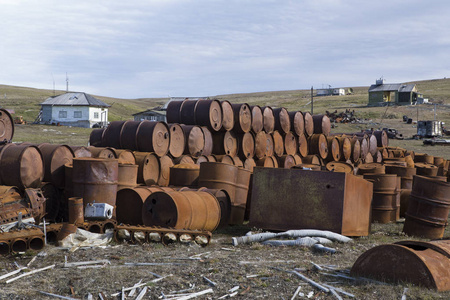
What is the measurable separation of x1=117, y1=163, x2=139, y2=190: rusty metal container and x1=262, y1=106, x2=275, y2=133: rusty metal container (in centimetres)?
553

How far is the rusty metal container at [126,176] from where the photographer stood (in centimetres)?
906

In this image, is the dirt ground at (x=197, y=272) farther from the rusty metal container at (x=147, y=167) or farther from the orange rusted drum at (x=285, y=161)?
the orange rusted drum at (x=285, y=161)

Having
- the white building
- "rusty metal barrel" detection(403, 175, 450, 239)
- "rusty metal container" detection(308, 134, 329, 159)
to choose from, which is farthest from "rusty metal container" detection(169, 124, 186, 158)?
the white building

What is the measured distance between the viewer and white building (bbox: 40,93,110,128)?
152 feet

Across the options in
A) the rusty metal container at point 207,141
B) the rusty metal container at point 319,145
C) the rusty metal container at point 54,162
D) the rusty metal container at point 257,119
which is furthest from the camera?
the rusty metal container at point 319,145

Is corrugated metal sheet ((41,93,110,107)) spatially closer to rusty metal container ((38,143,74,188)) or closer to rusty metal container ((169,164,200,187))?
rusty metal container ((169,164,200,187))

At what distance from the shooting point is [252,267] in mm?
5992

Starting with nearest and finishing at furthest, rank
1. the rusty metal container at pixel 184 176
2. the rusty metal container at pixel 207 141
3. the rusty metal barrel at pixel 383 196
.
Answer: the rusty metal container at pixel 184 176 < the rusty metal barrel at pixel 383 196 < the rusty metal container at pixel 207 141

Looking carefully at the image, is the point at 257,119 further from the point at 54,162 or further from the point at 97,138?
the point at 54,162

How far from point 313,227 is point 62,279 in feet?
13.8

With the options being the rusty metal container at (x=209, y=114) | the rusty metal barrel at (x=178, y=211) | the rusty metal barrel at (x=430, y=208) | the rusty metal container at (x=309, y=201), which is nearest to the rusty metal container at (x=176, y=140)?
the rusty metal container at (x=209, y=114)

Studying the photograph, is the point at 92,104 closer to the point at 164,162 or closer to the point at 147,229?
the point at 164,162

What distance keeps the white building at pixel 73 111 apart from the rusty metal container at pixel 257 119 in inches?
1365

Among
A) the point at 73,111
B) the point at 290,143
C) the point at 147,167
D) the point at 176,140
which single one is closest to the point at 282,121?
the point at 290,143
